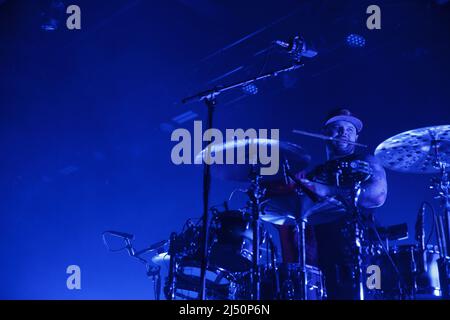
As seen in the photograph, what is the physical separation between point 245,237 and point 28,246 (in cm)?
377

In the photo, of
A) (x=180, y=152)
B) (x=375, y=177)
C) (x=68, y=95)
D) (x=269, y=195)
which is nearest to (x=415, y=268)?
(x=375, y=177)

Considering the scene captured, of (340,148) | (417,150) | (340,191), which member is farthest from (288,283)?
(340,148)

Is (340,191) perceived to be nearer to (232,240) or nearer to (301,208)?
(301,208)

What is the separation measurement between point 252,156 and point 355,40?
2.85 m

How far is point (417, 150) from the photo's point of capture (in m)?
3.91

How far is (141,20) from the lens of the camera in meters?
6.08

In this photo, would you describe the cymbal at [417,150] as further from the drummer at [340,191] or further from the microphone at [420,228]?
the microphone at [420,228]

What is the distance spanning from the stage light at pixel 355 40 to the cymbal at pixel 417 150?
2079 millimetres

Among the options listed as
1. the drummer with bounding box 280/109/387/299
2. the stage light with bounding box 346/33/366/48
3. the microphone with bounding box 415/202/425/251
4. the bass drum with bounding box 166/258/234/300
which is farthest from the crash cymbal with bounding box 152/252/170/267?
the stage light with bounding box 346/33/366/48

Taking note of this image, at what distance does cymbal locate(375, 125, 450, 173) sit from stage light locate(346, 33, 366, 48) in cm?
208

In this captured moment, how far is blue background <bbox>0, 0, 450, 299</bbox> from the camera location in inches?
221

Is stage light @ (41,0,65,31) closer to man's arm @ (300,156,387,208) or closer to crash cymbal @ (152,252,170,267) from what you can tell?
crash cymbal @ (152,252,170,267)

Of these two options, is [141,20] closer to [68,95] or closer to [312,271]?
[68,95]

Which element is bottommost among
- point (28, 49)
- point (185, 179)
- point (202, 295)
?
point (202, 295)
